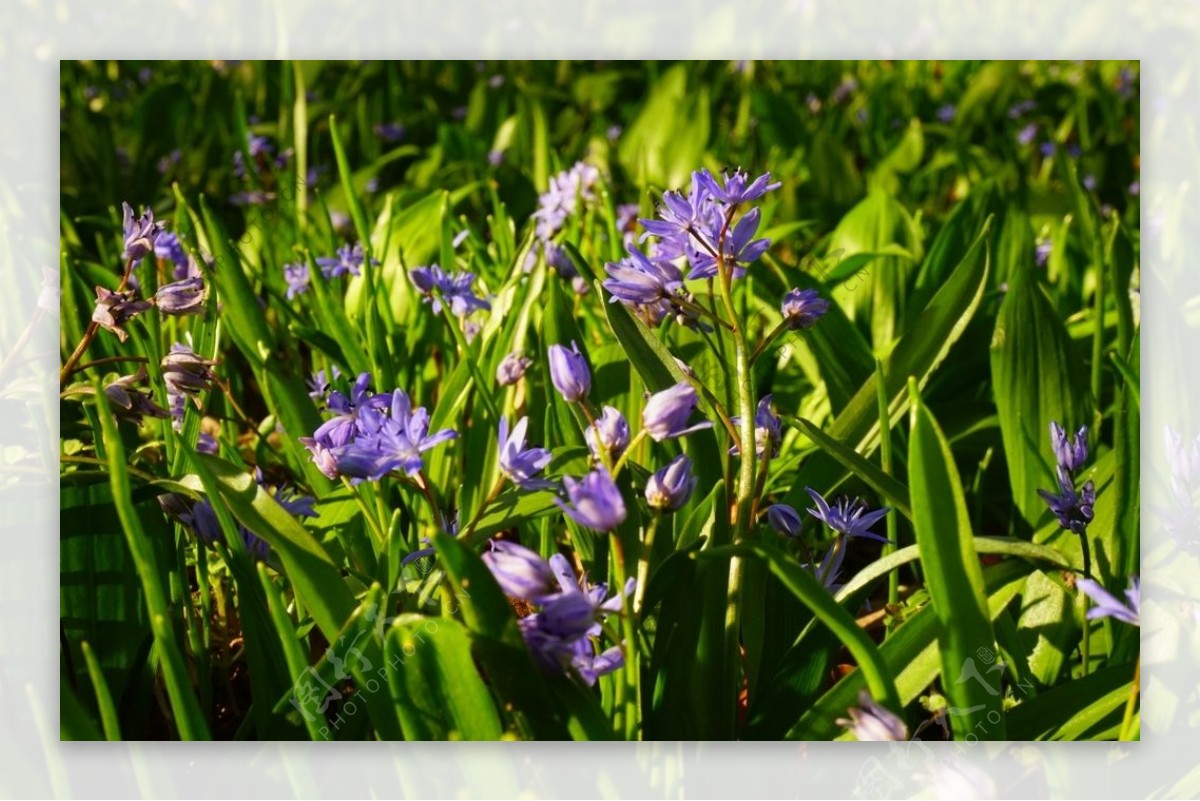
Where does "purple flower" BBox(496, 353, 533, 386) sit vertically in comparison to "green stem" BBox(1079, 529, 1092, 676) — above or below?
above

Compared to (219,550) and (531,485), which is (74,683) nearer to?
(219,550)

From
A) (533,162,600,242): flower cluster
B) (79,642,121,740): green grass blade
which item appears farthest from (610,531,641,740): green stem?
(533,162,600,242): flower cluster

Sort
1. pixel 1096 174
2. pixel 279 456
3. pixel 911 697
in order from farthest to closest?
pixel 1096 174 → pixel 279 456 → pixel 911 697

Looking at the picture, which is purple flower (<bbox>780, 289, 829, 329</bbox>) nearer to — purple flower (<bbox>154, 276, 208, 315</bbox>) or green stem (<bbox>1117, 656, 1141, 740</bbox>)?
green stem (<bbox>1117, 656, 1141, 740</bbox>)

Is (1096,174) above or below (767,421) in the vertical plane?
above

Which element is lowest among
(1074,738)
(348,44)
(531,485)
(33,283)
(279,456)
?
(1074,738)

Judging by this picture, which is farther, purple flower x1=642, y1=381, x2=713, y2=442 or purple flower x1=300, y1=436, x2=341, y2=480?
purple flower x1=300, y1=436, x2=341, y2=480

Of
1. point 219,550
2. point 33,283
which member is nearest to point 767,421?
point 219,550
